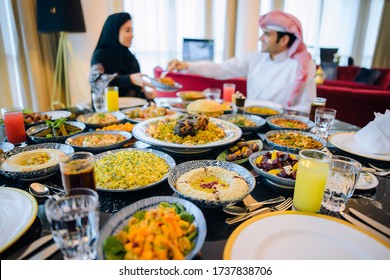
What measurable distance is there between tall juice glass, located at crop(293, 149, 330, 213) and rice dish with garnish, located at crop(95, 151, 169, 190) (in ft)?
2.01

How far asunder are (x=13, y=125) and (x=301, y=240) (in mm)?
1824

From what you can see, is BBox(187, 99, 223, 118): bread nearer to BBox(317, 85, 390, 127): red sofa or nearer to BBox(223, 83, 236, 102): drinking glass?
BBox(223, 83, 236, 102): drinking glass

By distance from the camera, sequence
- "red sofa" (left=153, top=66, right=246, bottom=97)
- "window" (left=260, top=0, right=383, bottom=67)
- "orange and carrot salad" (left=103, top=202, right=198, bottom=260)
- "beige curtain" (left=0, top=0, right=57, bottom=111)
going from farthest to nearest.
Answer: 1. "window" (left=260, top=0, right=383, bottom=67)
2. "red sofa" (left=153, top=66, right=246, bottom=97)
3. "beige curtain" (left=0, top=0, right=57, bottom=111)
4. "orange and carrot salad" (left=103, top=202, right=198, bottom=260)

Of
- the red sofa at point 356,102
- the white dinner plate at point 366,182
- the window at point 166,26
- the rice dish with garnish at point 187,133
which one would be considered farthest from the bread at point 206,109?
the window at point 166,26

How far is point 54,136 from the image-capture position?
1815mm

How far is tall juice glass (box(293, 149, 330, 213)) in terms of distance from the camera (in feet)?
3.40

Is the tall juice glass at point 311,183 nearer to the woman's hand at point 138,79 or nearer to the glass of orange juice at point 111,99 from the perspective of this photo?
the glass of orange juice at point 111,99

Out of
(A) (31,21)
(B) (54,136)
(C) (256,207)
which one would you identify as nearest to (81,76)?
(A) (31,21)

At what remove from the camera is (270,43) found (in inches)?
135

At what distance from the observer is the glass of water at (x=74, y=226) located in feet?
2.59

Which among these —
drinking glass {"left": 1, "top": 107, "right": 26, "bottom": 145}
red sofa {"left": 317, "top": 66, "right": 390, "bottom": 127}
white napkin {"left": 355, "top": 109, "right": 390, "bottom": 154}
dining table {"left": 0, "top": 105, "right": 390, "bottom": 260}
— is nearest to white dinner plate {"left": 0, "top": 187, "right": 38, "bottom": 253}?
dining table {"left": 0, "top": 105, "right": 390, "bottom": 260}

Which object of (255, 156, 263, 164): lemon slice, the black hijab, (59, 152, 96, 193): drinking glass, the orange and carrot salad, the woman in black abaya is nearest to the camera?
the orange and carrot salad

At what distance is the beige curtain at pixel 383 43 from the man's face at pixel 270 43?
30.0 ft

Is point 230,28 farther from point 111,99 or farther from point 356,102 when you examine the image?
point 111,99
